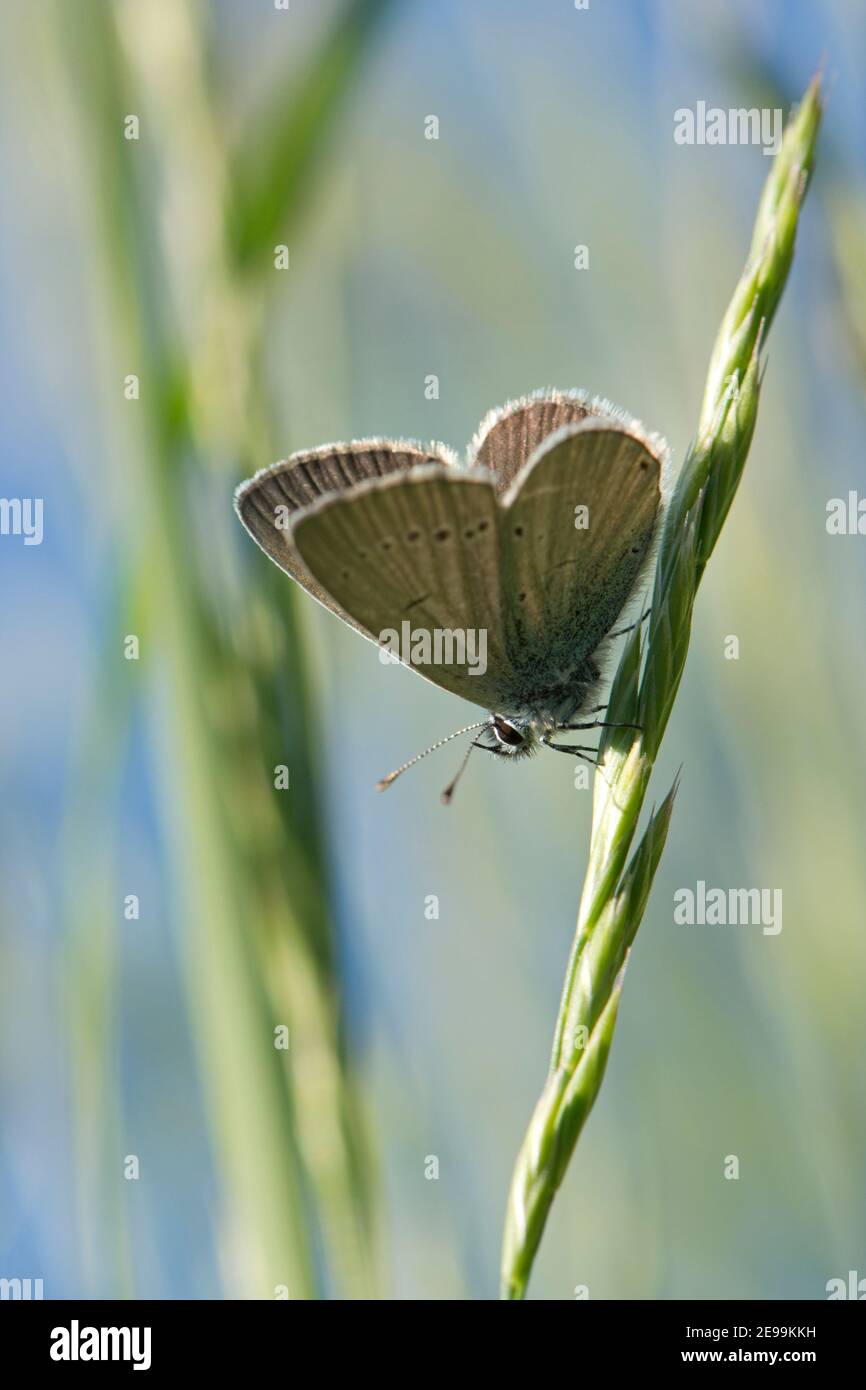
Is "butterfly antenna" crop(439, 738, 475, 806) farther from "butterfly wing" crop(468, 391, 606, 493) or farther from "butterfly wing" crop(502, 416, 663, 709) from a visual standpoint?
"butterfly wing" crop(468, 391, 606, 493)

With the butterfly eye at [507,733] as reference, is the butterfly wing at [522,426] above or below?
above

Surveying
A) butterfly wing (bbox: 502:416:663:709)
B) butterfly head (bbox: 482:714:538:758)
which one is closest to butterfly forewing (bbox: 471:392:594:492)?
butterfly wing (bbox: 502:416:663:709)

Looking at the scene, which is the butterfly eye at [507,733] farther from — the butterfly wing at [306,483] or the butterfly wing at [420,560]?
the butterfly wing at [306,483]

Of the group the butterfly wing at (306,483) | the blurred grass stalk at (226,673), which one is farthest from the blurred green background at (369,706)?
the butterfly wing at (306,483)

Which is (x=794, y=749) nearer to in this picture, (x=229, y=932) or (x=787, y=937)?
(x=787, y=937)

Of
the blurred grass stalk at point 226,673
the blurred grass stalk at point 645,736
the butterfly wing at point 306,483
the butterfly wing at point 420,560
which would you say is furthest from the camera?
the butterfly wing at point 306,483

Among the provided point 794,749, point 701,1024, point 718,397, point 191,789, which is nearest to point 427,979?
point 701,1024

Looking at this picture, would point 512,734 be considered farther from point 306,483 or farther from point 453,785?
point 306,483
